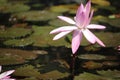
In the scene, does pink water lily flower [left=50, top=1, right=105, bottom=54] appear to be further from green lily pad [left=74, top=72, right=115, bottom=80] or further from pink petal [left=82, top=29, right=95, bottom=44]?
green lily pad [left=74, top=72, right=115, bottom=80]

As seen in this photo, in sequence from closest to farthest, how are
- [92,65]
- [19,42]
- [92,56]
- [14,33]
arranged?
[92,65] < [92,56] < [19,42] < [14,33]

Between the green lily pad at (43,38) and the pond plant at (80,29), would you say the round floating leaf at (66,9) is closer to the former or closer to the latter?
the green lily pad at (43,38)

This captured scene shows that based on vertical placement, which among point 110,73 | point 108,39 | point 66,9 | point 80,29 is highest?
point 66,9

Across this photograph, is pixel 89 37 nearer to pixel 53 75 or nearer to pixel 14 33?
pixel 53 75

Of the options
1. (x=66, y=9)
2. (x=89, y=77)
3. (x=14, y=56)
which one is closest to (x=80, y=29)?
(x=89, y=77)

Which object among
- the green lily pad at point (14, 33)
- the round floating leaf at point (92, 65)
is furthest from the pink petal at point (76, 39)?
the green lily pad at point (14, 33)

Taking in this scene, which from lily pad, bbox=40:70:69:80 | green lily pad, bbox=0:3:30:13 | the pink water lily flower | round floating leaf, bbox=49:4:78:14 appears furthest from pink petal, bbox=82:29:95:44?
green lily pad, bbox=0:3:30:13
